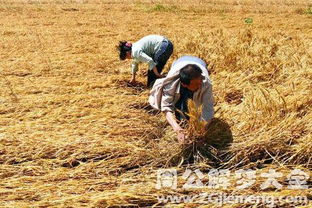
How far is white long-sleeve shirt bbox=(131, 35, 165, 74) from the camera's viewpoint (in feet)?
14.0

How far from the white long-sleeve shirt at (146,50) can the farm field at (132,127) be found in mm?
374

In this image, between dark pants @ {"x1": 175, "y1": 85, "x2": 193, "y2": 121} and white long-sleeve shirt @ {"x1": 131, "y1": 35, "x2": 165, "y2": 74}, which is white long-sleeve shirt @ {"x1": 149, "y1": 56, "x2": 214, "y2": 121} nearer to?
dark pants @ {"x1": 175, "y1": 85, "x2": 193, "y2": 121}

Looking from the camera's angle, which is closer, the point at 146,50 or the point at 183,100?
the point at 183,100

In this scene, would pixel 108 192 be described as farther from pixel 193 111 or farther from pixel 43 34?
pixel 43 34

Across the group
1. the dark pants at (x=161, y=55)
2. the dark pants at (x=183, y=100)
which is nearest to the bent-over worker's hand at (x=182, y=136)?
the dark pants at (x=183, y=100)

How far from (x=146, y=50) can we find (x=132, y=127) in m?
1.48

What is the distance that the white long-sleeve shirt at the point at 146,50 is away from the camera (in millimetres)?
4262

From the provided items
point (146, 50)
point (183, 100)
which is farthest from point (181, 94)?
point (146, 50)

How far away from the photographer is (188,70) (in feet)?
8.62

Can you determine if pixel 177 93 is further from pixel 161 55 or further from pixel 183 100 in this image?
pixel 161 55

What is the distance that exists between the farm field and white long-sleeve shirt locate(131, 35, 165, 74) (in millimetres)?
374

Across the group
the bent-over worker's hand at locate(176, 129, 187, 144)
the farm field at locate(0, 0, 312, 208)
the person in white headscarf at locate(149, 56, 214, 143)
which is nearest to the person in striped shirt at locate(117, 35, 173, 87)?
the farm field at locate(0, 0, 312, 208)

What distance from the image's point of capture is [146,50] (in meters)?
4.44

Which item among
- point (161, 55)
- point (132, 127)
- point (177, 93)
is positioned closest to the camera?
point (177, 93)
